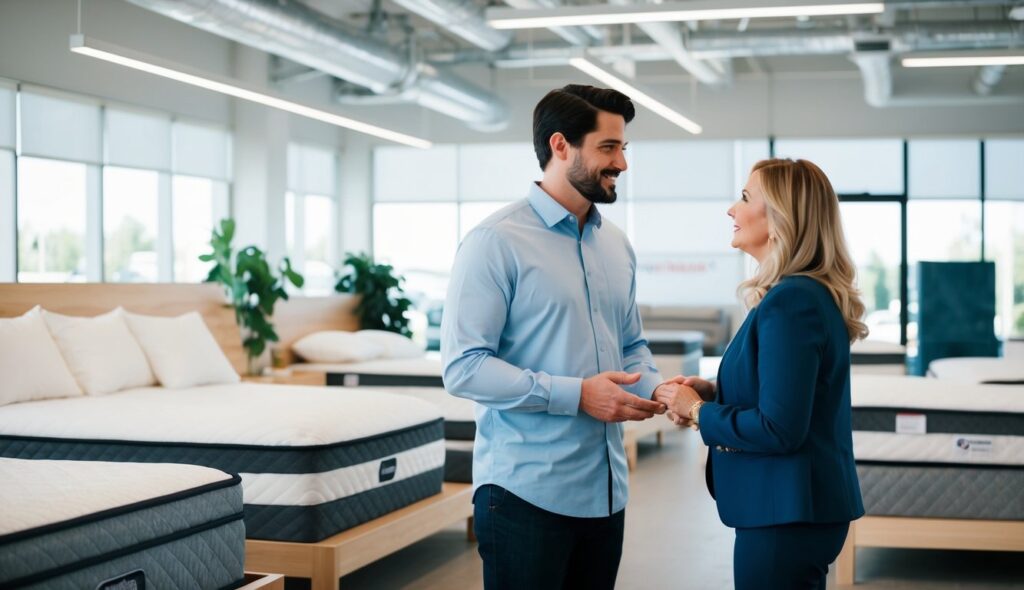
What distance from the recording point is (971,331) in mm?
9117

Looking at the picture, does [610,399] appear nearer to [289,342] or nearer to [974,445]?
[974,445]

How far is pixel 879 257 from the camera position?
13172 mm

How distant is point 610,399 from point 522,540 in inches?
13.4

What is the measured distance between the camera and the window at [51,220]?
8.80 m

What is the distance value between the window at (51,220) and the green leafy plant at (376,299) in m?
2.29

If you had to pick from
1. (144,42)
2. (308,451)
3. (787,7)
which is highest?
(144,42)

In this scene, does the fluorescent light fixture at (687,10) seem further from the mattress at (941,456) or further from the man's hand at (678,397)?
the man's hand at (678,397)

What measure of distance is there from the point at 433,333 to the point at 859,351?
22.1ft

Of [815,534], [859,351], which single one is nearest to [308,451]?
[815,534]

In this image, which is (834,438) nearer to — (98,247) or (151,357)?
(151,357)

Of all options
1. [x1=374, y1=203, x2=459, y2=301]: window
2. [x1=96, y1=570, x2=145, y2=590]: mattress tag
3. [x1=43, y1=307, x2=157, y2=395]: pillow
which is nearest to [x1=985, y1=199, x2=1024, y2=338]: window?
[x1=374, y1=203, x2=459, y2=301]: window

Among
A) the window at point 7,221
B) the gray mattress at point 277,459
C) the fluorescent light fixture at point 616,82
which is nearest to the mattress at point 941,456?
the gray mattress at point 277,459

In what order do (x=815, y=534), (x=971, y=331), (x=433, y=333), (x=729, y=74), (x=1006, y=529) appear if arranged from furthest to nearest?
(x=433, y=333) < (x=729, y=74) < (x=971, y=331) < (x=1006, y=529) < (x=815, y=534)

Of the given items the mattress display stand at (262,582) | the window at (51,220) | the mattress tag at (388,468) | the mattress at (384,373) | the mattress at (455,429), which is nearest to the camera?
the mattress display stand at (262,582)
